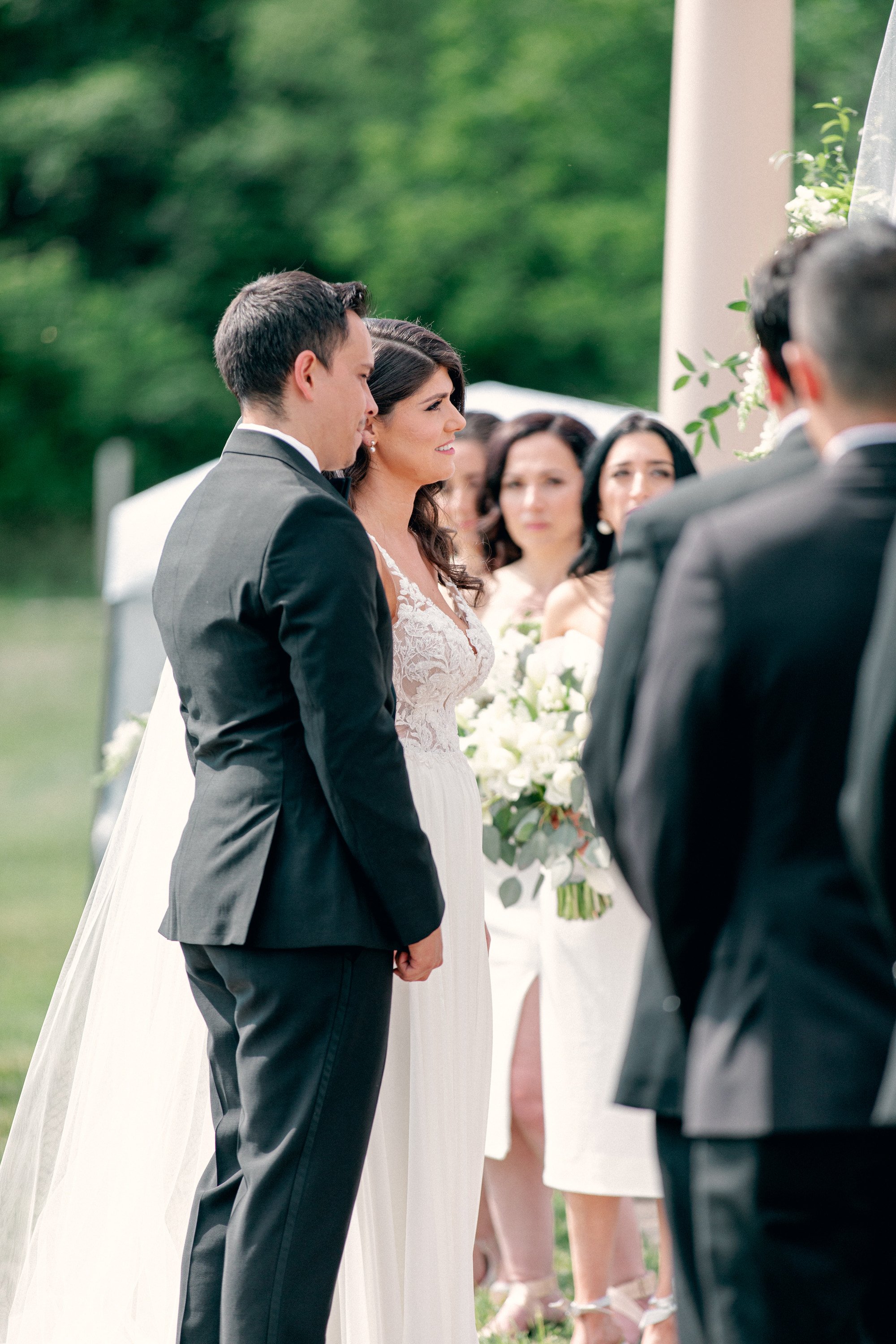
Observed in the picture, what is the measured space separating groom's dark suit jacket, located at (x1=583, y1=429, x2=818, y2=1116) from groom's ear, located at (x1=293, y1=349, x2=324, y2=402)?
974mm

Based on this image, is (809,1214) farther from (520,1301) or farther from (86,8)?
(86,8)

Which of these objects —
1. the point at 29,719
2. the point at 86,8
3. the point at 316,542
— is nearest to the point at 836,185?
the point at 316,542

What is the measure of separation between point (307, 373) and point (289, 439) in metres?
0.12

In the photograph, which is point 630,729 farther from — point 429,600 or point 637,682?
point 429,600

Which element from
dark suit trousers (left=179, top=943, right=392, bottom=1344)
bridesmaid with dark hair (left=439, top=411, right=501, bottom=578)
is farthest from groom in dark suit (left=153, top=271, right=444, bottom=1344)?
bridesmaid with dark hair (left=439, top=411, right=501, bottom=578)

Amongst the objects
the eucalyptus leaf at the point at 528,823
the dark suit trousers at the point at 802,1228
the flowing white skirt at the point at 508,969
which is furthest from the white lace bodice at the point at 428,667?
the dark suit trousers at the point at 802,1228

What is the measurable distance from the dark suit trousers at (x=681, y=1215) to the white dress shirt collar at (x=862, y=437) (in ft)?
2.64

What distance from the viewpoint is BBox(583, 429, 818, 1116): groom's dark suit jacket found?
188 cm

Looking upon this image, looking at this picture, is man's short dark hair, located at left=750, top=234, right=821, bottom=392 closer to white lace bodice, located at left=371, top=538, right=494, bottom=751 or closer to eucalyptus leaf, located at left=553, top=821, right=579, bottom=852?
white lace bodice, located at left=371, top=538, right=494, bottom=751

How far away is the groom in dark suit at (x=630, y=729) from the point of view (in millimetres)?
1861

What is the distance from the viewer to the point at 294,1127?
8.40ft

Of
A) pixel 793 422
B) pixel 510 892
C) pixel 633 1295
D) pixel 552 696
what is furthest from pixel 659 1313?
pixel 793 422

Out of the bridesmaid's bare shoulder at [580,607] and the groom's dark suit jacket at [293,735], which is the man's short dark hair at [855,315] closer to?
the groom's dark suit jacket at [293,735]

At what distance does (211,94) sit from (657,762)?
73.0 ft
